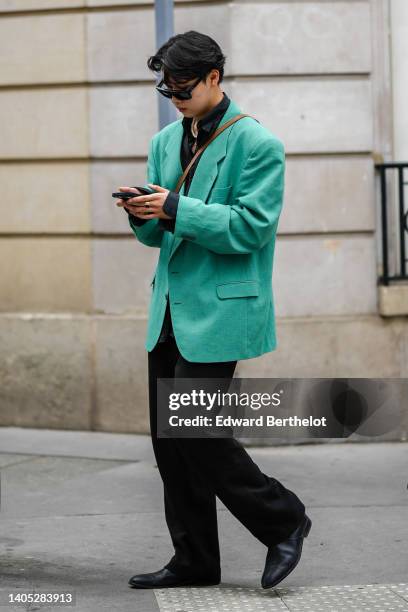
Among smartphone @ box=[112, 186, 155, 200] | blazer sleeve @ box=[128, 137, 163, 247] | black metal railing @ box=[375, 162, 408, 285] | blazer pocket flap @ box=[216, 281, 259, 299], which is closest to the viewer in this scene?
smartphone @ box=[112, 186, 155, 200]

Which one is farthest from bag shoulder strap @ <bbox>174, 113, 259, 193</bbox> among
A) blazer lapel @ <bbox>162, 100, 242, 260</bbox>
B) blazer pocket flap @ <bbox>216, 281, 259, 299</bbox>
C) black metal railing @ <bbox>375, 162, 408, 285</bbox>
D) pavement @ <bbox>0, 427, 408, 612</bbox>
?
black metal railing @ <bbox>375, 162, 408, 285</bbox>

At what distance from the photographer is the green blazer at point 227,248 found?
4.13 metres

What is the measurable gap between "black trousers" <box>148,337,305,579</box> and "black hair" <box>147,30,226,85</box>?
0.94m

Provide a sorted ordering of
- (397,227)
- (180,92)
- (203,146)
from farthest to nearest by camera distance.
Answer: (397,227) → (203,146) → (180,92)

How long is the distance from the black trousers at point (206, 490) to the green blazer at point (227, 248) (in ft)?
0.33

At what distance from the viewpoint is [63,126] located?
8.13m

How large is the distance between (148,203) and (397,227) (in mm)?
4141

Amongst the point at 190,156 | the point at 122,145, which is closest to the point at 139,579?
the point at 190,156

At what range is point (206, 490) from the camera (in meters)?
4.37

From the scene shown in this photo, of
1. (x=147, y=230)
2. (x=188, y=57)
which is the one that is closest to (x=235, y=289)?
(x=147, y=230)

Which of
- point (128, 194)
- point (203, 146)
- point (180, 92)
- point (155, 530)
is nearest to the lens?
point (128, 194)

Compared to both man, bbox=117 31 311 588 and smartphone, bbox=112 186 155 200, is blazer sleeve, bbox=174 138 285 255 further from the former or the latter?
smartphone, bbox=112 186 155 200

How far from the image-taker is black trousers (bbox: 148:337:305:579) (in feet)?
13.8

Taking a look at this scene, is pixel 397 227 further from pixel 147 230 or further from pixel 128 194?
pixel 128 194
